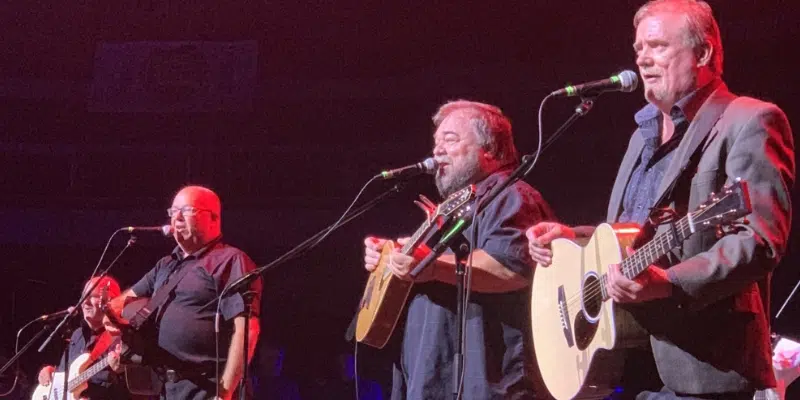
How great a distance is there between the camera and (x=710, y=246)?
2.57m

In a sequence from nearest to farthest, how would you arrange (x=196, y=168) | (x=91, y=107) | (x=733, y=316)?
(x=733, y=316) → (x=91, y=107) → (x=196, y=168)

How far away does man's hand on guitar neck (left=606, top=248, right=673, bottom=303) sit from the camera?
2.50 meters

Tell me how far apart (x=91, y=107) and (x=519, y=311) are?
7.70 meters

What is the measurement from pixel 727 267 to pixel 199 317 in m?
3.83

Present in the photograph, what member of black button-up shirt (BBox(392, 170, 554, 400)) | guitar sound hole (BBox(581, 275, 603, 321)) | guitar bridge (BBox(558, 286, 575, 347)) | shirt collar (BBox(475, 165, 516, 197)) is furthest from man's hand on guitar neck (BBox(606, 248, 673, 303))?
shirt collar (BBox(475, 165, 516, 197))

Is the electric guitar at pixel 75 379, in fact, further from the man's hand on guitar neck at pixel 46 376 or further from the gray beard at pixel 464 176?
the gray beard at pixel 464 176

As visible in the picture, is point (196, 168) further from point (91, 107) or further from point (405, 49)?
point (405, 49)

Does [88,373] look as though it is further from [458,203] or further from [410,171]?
[458,203]

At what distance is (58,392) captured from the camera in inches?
288

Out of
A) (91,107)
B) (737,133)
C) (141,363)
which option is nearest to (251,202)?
(91,107)

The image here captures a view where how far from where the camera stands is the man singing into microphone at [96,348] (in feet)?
21.4

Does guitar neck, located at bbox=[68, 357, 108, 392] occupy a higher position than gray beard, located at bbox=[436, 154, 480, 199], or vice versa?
gray beard, located at bbox=[436, 154, 480, 199]

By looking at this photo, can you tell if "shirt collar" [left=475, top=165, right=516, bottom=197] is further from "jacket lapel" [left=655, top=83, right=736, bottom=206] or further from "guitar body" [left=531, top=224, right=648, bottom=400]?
"jacket lapel" [left=655, top=83, right=736, bottom=206]

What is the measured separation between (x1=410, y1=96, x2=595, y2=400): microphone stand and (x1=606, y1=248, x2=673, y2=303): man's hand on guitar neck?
25.6 inches
